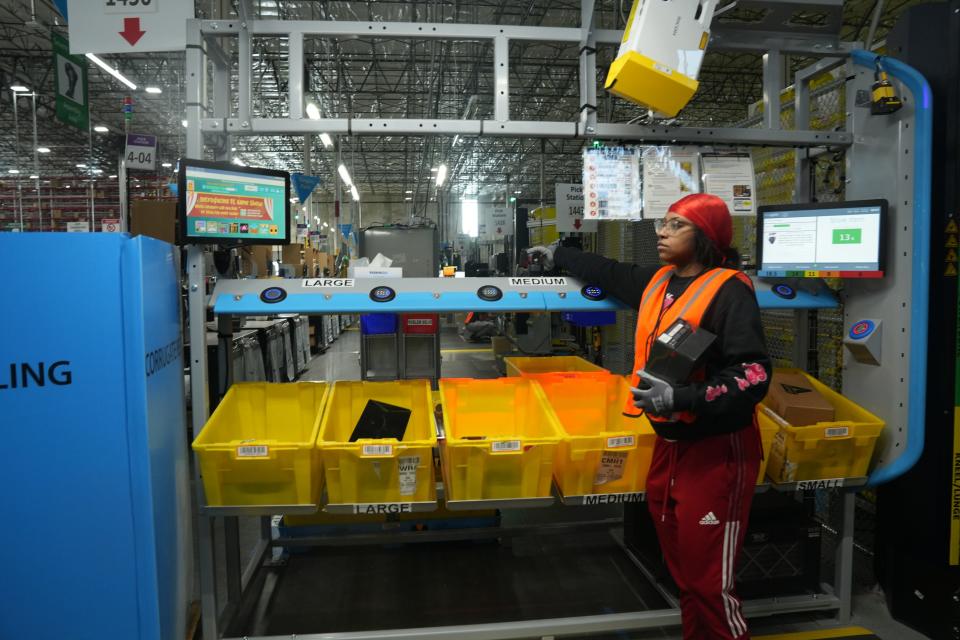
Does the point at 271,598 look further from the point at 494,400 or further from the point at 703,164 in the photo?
the point at 703,164

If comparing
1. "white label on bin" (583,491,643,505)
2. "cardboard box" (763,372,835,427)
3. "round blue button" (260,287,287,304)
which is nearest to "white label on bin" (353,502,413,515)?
"white label on bin" (583,491,643,505)

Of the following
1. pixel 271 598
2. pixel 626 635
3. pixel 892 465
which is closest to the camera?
pixel 892 465

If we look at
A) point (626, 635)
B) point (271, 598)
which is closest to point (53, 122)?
point (271, 598)

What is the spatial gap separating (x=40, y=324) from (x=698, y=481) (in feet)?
8.15

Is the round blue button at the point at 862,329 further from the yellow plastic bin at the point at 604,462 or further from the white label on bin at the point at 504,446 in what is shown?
the white label on bin at the point at 504,446

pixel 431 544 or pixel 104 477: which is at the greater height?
pixel 104 477

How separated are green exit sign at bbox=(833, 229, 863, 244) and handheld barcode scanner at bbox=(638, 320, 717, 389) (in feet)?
4.05

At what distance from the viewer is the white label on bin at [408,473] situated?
2189mm

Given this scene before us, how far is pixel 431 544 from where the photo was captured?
3.68 meters

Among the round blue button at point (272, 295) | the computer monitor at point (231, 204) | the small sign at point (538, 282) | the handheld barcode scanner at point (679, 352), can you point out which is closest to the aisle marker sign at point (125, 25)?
the computer monitor at point (231, 204)

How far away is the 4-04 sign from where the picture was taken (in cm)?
766

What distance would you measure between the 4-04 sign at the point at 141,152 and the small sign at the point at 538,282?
7.29 metres

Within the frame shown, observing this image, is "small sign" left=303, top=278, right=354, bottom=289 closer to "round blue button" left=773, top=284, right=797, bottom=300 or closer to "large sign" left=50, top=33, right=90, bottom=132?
"round blue button" left=773, top=284, right=797, bottom=300

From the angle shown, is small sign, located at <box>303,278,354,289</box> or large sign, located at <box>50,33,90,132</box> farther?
large sign, located at <box>50,33,90,132</box>
